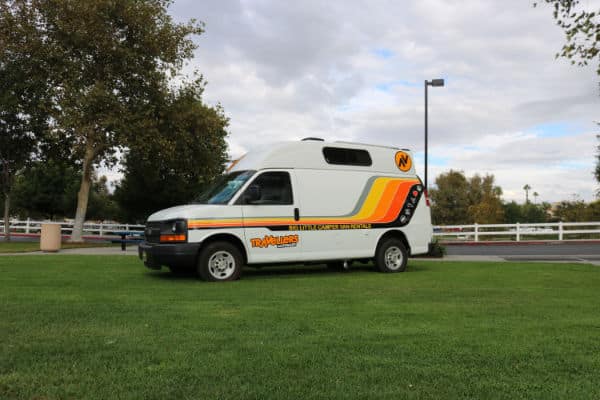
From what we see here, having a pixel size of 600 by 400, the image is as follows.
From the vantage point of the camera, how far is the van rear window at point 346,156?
11930 millimetres

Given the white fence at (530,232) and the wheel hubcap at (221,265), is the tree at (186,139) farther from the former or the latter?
the wheel hubcap at (221,265)

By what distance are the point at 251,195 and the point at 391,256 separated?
12.4ft

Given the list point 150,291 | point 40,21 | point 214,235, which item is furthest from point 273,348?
point 40,21

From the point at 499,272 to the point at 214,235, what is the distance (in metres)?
6.34

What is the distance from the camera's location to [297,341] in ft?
16.4

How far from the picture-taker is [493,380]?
3.89 m

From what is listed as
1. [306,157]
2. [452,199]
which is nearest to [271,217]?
[306,157]

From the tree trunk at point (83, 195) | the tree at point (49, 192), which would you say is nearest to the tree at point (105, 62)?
the tree trunk at point (83, 195)

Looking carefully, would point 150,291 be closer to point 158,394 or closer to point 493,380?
point 158,394

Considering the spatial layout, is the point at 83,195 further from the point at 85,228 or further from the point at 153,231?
the point at 153,231

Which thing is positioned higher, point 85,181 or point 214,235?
point 85,181

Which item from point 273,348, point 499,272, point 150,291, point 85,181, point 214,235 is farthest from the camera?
point 85,181

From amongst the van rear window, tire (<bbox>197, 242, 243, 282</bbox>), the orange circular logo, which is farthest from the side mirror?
Answer: the orange circular logo

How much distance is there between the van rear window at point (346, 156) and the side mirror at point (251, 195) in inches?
74.8
